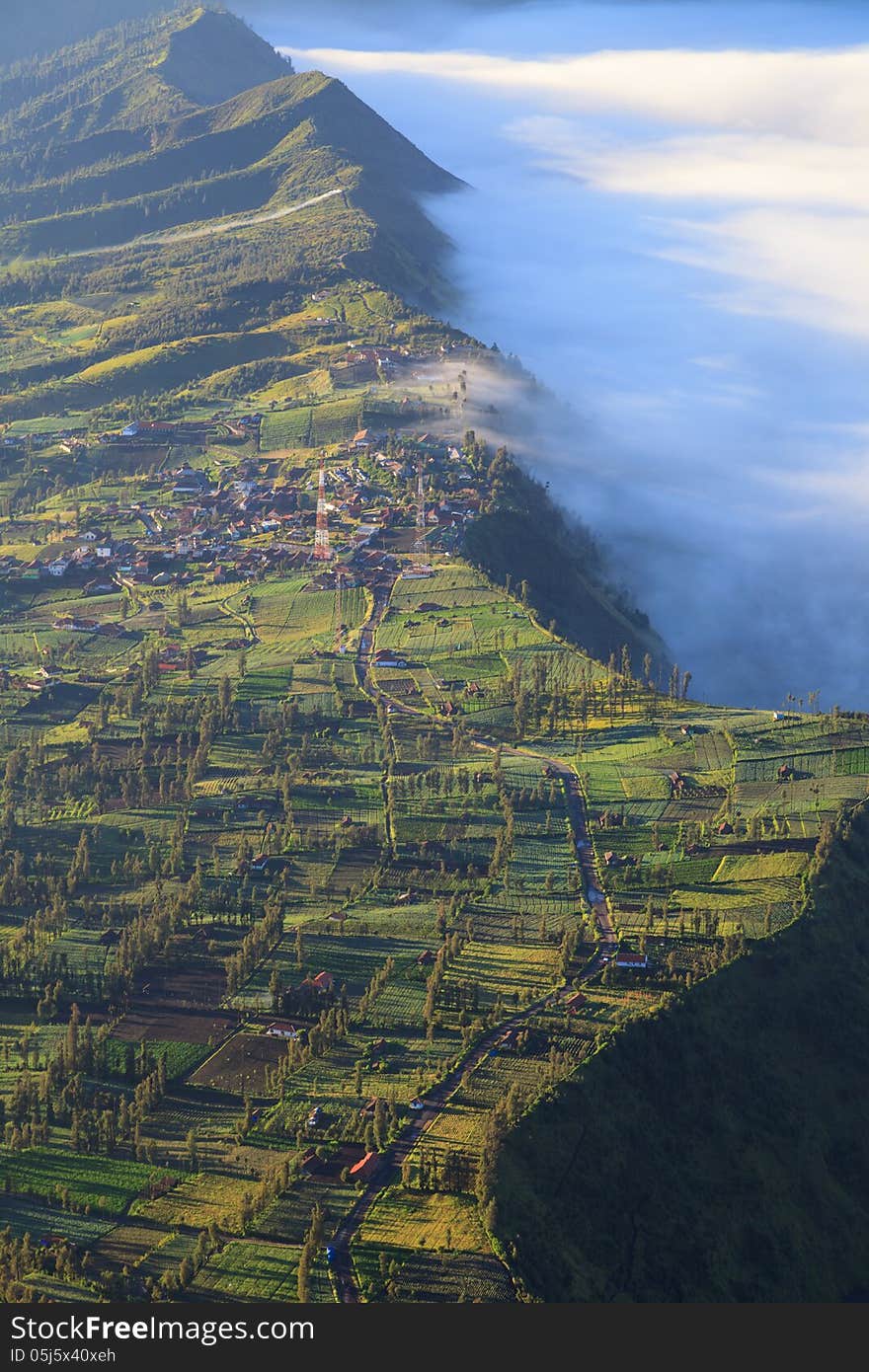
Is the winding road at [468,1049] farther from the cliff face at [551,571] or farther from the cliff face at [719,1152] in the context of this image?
the cliff face at [551,571]

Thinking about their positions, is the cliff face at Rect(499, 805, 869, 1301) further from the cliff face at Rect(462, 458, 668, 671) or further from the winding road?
the cliff face at Rect(462, 458, 668, 671)

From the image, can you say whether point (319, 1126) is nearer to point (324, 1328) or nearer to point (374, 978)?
point (374, 978)

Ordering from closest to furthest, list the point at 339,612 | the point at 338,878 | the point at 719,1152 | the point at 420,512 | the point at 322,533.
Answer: the point at 719,1152, the point at 338,878, the point at 339,612, the point at 322,533, the point at 420,512

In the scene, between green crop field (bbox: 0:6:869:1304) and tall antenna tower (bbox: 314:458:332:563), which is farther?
tall antenna tower (bbox: 314:458:332:563)

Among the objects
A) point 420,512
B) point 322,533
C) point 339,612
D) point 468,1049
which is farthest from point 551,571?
point 468,1049

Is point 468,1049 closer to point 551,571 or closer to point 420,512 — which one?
point 551,571

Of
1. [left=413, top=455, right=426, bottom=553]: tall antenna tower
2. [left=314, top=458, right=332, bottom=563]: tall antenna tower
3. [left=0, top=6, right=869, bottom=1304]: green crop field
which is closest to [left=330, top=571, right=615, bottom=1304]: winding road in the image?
[left=0, top=6, right=869, bottom=1304]: green crop field

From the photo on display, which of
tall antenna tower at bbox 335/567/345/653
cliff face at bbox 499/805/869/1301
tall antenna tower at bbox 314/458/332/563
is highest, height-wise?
tall antenna tower at bbox 314/458/332/563
